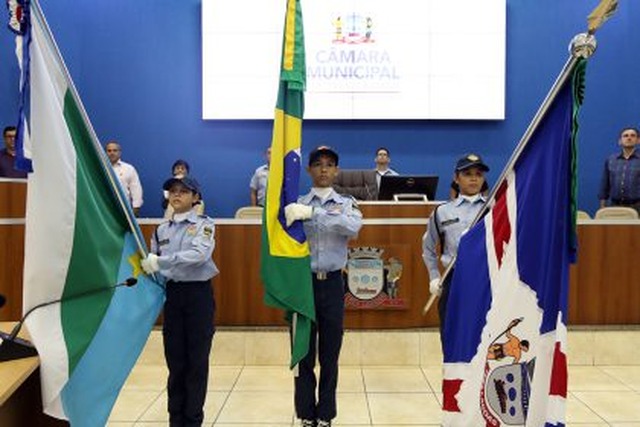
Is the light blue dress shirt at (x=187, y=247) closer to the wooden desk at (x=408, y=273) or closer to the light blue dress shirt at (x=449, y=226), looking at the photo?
the light blue dress shirt at (x=449, y=226)

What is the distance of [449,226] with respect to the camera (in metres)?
3.14

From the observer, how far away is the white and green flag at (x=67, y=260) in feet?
6.00

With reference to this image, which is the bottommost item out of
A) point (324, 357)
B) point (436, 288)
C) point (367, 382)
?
point (367, 382)

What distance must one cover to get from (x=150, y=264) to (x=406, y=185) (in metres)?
3.01

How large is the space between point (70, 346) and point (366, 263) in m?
2.88

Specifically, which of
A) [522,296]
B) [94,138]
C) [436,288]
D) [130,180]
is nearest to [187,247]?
[94,138]

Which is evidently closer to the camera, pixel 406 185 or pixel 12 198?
pixel 12 198

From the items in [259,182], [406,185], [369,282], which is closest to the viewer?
[369,282]

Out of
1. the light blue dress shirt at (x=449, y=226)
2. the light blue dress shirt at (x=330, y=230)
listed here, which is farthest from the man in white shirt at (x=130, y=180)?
the light blue dress shirt at (x=449, y=226)

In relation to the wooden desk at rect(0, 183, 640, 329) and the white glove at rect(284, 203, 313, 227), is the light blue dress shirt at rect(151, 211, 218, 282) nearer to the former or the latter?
the white glove at rect(284, 203, 313, 227)

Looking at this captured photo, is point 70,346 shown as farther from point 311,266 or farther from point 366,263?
point 366,263

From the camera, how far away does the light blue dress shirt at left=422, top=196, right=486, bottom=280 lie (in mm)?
3100

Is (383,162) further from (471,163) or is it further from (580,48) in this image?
(580,48)

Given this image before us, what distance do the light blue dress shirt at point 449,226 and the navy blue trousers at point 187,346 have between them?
1.19 meters
